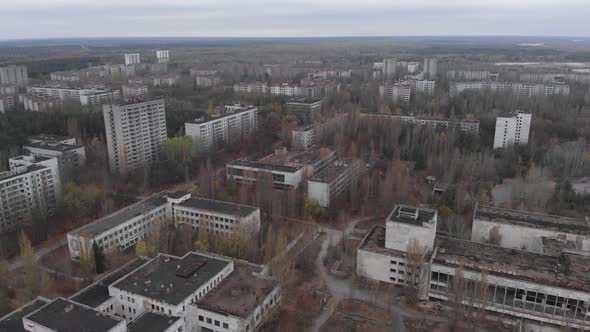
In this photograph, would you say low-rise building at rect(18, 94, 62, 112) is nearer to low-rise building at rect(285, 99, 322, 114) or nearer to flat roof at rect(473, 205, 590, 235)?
low-rise building at rect(285, 99, 322, 114)

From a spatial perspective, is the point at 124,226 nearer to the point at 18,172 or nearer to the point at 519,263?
the point at 18,172

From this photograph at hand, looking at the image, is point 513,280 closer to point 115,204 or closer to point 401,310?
point 401,310

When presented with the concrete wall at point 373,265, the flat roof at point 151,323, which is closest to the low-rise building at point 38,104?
the flat roof at point 151,323

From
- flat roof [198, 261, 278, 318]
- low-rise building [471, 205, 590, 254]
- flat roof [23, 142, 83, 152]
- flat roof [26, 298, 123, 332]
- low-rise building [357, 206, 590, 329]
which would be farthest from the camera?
flat roof [23, 142, 83, 152]

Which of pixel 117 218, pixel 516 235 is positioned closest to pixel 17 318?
pixel 117 218

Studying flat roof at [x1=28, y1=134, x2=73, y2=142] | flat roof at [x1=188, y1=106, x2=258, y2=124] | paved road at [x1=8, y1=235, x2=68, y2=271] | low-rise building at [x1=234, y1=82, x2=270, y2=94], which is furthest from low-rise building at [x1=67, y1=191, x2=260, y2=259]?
low-rise building at [x1=234, y1=82, x2=270, y2=94]

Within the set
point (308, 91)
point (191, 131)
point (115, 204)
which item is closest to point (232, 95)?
point (308, 91)
